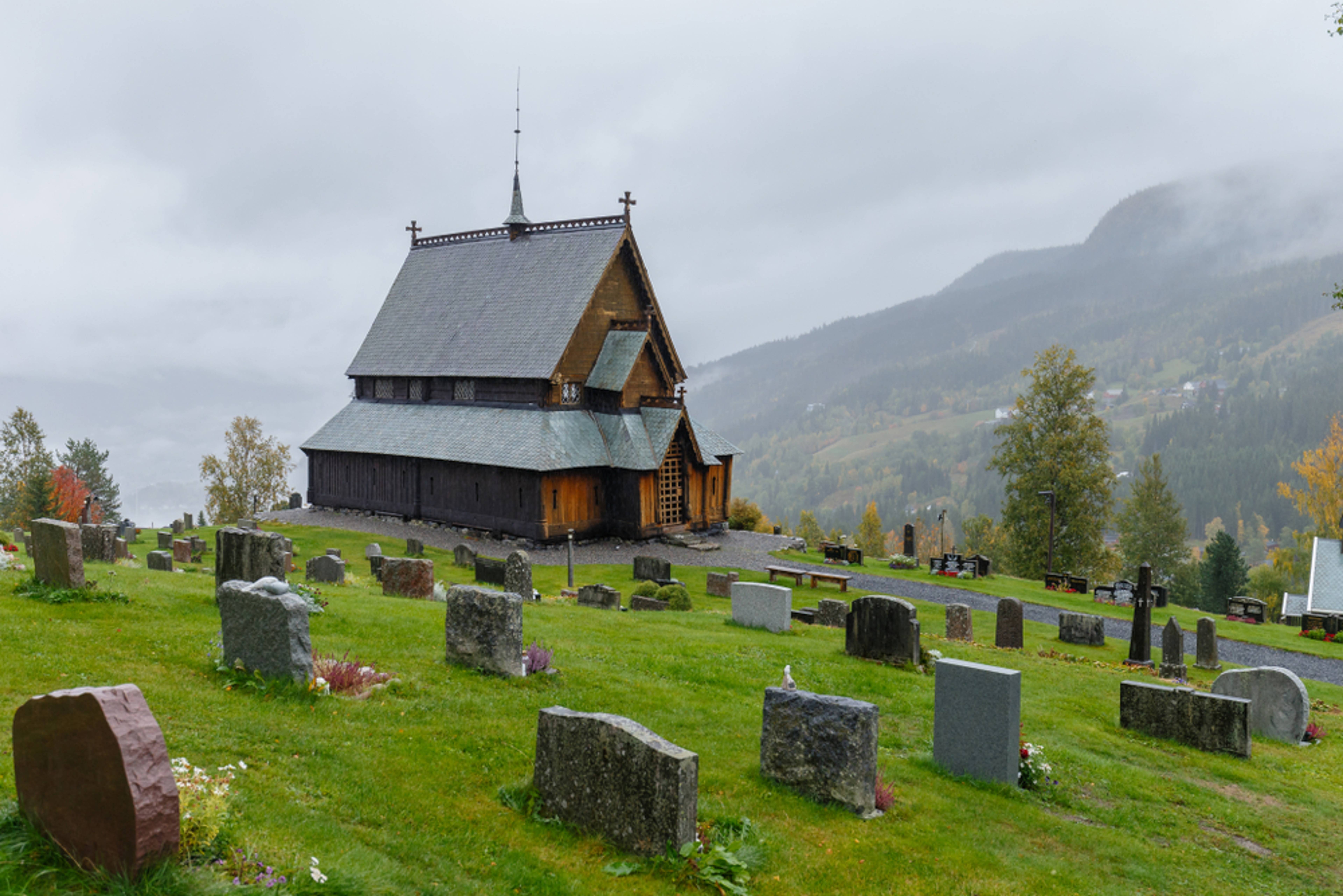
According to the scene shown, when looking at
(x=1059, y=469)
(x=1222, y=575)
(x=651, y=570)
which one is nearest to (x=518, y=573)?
(x=651, y=570)

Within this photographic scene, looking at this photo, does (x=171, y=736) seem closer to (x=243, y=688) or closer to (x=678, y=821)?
(x=243, y=688)

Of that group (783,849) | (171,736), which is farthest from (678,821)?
(171,736)

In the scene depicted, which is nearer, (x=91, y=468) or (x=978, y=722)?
(x=978, y=722)

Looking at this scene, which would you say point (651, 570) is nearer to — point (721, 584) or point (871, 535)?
point (721, 584)

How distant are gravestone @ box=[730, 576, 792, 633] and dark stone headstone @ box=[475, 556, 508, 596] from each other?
7678 mm

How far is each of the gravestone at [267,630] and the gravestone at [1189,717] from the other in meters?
11.8

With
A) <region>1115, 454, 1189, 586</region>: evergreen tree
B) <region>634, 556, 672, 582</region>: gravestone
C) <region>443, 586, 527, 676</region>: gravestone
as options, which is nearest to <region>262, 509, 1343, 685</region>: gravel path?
<region>634, 556, 672, 582</region>: gravestone

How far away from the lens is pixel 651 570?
2722 centimetres

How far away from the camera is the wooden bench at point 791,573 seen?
95.0ft

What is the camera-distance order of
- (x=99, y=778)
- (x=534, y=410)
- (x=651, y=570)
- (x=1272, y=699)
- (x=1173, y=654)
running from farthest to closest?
(x=534, y=410) < (x=651, y=570) < (x=1173, y=654) < (x=1272, y=699) < (x=99, y=778)

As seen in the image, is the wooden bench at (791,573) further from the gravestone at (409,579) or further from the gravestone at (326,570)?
the gravestone at (326,570)

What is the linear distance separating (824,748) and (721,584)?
717 inches

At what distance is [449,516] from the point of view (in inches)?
1495

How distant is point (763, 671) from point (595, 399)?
25.6m
